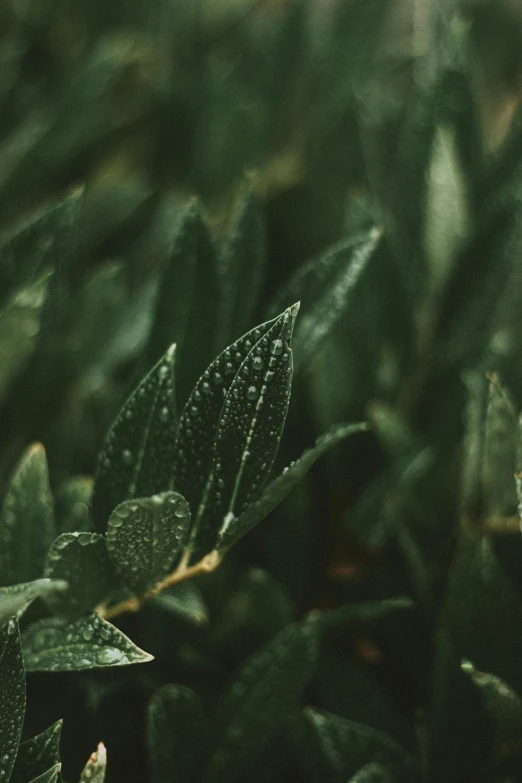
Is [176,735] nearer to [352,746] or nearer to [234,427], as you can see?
[352,746]

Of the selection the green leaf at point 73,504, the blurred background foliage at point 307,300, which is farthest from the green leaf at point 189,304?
the green leaf at point 73,504

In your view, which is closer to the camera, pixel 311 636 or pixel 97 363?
pixel 311 636

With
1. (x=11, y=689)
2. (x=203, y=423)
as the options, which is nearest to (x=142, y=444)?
(x=203, y=423)

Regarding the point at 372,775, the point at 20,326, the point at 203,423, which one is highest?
the point at 20,326

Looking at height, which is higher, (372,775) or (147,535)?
(147,535)

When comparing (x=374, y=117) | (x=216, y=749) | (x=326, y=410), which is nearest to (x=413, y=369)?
(x=326, y=410)

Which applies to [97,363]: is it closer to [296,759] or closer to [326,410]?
[326,410]
